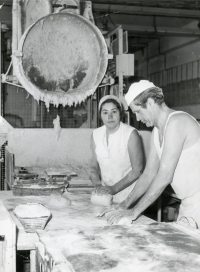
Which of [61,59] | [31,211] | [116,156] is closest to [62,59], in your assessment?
[61,59]

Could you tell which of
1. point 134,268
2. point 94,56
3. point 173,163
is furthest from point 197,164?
point 94,56

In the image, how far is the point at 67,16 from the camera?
3248 millimetres

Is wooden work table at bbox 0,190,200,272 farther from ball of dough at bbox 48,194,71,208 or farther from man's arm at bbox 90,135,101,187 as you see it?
man's arm at bbox 90,135,101,187

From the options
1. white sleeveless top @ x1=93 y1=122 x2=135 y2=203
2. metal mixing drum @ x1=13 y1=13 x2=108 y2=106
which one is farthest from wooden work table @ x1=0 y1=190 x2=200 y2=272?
metal mixing drum @ x1=13 y1=13 x2=108 y2=106

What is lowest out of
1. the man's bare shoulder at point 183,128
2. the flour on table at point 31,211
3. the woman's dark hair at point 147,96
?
the flour on table at point 31,211

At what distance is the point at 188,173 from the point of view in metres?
2.13

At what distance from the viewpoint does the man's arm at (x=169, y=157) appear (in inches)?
78.1

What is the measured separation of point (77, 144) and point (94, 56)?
3.21 feet

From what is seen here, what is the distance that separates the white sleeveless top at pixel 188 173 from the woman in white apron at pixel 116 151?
652mm

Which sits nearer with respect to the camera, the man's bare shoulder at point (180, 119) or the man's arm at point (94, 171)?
the man's bare shoulder at point (180, 119)

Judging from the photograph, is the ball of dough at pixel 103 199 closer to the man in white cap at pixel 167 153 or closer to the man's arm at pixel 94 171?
the man in white cap at pixel 167 153

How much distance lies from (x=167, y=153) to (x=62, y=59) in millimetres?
1781

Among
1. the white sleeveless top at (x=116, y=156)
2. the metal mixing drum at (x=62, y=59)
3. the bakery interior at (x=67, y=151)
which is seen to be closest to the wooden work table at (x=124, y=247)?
the bakery interior at (x=67, y=151)

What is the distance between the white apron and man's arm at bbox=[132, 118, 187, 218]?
95mm
